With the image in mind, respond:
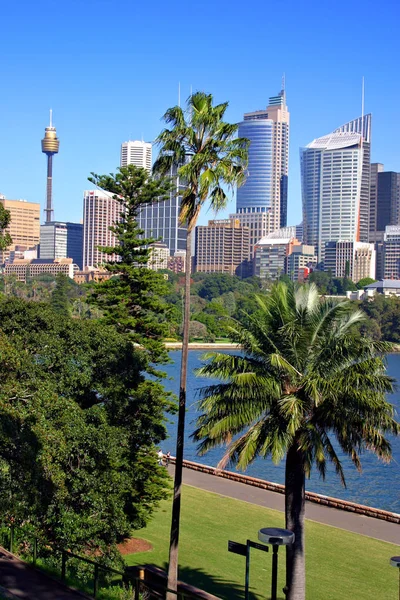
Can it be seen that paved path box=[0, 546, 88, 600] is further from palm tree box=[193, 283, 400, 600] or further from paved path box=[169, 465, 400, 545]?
paved path box=[169, 465, 400, 545]

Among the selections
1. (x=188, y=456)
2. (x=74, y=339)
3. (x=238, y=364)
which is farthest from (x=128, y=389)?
(x=188, y=456)

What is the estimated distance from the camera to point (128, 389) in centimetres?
2225

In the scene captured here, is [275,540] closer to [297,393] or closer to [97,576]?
[297,393]

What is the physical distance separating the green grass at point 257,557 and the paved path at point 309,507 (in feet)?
2.09

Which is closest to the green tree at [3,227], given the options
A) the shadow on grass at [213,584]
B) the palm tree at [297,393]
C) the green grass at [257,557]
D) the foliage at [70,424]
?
the foliage at [70,424]

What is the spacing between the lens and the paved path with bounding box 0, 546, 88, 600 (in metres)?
15.5

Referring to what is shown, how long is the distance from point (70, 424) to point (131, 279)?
939 cm

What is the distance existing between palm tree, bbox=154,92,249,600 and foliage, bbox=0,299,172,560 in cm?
288

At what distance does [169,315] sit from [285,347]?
38.2 feet

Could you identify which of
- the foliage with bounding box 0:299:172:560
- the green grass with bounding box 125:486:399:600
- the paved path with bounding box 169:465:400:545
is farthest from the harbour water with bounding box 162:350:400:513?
the foliage with bounding box 0:299:172:560

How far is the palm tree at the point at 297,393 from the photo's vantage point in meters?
15.9

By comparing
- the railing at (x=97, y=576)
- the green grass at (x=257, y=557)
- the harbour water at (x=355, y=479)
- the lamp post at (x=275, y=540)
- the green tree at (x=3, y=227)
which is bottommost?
the harbour water at (x=355, y=479)

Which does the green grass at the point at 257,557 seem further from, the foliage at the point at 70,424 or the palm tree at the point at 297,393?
the palm tree at the point at 297,393

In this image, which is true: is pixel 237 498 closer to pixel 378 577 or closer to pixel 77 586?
pixel 378 577
